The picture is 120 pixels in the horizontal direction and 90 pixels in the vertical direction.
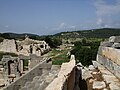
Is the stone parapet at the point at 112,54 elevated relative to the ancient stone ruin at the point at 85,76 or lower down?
elevated

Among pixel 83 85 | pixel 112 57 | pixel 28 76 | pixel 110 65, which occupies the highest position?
pixel 112 57

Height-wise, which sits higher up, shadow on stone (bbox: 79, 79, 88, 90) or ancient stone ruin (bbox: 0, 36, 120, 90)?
ancient stone ruin (bbox: 0, 36, 120, 90)

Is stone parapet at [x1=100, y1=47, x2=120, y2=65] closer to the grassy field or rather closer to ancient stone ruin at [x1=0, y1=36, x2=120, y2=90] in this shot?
ancient stone ruin at [x1=0, y1=36, x2=120, y2=90]

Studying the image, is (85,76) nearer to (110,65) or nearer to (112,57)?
(110,65)

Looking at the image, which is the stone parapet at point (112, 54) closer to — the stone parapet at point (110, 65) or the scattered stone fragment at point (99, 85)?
the stone parapet at point (110, 65)

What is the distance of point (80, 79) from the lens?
797 cm

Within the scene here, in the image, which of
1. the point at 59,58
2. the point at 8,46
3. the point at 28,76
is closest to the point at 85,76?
the point at 28,76

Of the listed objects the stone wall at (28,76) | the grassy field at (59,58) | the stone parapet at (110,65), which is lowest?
the grassy field at (59,58)

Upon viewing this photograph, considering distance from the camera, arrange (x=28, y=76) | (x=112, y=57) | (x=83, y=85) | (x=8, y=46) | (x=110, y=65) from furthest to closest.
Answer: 1. (x=8, y=46)
2. (x=28, y=76)
3. (x=83, y=85)
4. (x=110, y=65)
5. (x=112, y=57)

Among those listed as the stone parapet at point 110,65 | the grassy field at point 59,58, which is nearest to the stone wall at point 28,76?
the stone parapet at point 110,65

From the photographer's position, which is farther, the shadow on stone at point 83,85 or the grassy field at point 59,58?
the grassy field at point 59,58

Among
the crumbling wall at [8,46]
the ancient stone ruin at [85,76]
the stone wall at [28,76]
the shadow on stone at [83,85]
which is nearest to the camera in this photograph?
the ancient stone ruin at [85,76]

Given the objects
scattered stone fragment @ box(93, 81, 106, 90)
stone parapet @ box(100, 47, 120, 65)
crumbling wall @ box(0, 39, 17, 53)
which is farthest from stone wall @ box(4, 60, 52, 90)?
crumbling wall @ box(0, 39, 17, 53)

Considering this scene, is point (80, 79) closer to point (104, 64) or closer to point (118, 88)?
point (104, 64)
